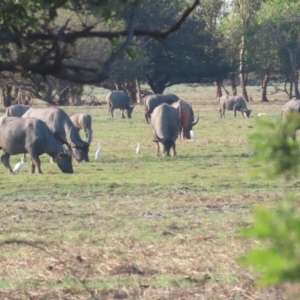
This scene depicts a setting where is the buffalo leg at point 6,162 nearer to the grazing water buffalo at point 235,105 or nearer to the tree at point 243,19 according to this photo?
the grazing water buffalo at point 235,105

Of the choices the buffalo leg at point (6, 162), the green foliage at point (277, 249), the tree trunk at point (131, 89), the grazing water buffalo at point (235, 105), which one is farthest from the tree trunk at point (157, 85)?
the green foliage at point (277, 249)

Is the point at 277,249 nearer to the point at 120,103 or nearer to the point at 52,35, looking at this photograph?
the point at 52,35

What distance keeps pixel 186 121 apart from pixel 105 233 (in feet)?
51.7

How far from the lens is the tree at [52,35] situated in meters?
4.43

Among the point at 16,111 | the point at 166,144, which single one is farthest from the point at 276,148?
the point at 16,111

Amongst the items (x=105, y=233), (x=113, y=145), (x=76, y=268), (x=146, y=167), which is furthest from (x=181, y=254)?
(x=113, y=145)

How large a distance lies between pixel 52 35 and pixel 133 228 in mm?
5377

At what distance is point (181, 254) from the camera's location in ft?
26.2

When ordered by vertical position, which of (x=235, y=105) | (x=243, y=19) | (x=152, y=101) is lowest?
(x=235, y=105)

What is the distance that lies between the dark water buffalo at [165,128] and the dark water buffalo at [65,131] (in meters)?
1.92

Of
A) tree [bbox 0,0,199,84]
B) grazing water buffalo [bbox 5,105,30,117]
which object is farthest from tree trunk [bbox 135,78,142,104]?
tree [bbox 0,0,199,84]

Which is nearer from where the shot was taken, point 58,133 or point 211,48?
point 58,133

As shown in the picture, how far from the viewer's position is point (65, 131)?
20094mm

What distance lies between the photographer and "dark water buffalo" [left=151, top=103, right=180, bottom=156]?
2020 centimetres
